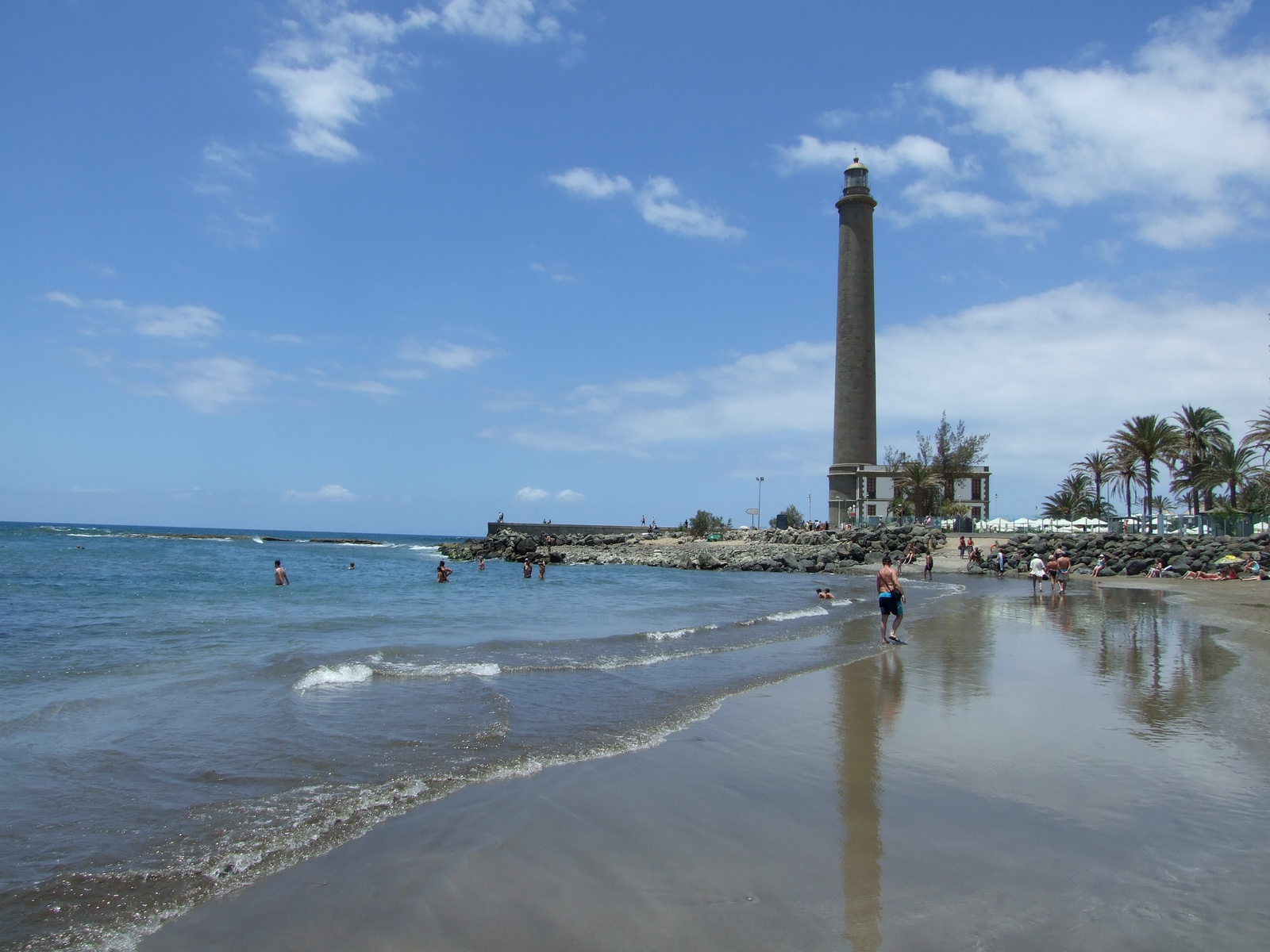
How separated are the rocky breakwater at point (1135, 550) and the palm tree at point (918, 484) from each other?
→ 12.3 metres

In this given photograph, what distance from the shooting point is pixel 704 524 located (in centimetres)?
7106

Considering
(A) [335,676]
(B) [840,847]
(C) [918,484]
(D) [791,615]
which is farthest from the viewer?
(C) [918,484]

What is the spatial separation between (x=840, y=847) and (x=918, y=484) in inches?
2072

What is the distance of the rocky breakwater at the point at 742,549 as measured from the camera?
4441 centimetres

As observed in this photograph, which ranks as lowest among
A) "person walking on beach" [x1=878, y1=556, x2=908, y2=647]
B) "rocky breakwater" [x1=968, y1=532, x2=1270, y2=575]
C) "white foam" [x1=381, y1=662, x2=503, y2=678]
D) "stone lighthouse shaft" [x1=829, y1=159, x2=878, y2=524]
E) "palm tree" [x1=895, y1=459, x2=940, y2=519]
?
"white foam" [x1=381, y1=662, x2=503, y2=678]

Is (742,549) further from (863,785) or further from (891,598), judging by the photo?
(863,785)

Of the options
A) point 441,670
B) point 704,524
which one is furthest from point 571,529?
point 441,670

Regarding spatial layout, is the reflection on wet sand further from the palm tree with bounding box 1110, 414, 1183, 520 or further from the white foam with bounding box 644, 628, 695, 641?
the palm tree with bounding box 1110, 414, 1183, 520

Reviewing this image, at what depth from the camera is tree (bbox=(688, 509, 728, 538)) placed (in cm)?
6975

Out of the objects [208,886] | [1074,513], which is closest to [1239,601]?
[208,886]

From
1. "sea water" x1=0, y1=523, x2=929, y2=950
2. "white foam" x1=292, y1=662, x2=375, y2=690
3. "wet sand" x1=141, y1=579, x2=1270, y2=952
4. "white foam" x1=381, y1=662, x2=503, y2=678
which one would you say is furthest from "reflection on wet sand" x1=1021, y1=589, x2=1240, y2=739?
"white foam" x1=292, y1=662, x2=375, y2=690

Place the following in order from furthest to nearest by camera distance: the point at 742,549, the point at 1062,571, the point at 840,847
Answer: the point at 742,549
the point at 1062,571
the point at 840,847

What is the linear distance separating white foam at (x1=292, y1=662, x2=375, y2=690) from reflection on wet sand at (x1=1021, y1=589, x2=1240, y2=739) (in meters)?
8.30

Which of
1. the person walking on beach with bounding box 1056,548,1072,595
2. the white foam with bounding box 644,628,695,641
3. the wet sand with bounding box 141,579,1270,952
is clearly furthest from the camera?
the person walking on beach with bounding box 1056,548,1072,595
